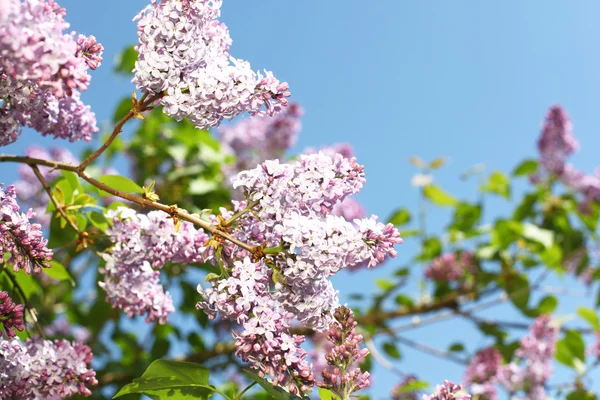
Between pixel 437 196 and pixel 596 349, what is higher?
pixel 437 196

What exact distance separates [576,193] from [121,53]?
3672mm

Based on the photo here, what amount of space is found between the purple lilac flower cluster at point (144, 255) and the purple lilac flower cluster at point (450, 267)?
10.6 feet

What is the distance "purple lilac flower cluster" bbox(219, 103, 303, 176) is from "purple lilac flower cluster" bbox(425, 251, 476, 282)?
1.38 metres

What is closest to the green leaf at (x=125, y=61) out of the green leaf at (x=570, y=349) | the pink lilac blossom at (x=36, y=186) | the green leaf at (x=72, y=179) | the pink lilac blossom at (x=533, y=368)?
the pink lilac blossom at (x=36, y=186)

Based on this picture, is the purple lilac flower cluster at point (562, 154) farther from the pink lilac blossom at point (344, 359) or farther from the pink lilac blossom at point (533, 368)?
the pink lilac blossom at point (344, 359)

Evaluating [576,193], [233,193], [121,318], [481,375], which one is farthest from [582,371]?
[121,318]

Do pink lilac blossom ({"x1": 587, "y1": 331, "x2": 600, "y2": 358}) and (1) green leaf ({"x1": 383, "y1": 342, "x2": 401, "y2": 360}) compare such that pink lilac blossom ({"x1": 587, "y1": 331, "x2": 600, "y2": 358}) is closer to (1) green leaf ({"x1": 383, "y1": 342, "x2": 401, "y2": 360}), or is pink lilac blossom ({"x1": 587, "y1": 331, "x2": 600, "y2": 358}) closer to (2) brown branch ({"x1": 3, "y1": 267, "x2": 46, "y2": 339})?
(1) green leaf ({"x1": 383, "y1": 342, "x2": 401, "y2": 360})

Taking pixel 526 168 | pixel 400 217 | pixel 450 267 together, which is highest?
pixel 526 168

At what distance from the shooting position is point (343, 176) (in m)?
1.47

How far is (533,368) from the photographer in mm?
3615

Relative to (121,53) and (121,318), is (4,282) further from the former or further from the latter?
(121,53)

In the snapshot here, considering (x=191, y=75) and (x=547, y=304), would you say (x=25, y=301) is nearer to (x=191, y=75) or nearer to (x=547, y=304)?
(x=191, y=75)

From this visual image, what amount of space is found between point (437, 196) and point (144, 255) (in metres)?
3.62

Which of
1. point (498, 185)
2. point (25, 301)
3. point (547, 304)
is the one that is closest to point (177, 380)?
point (25, 301)
